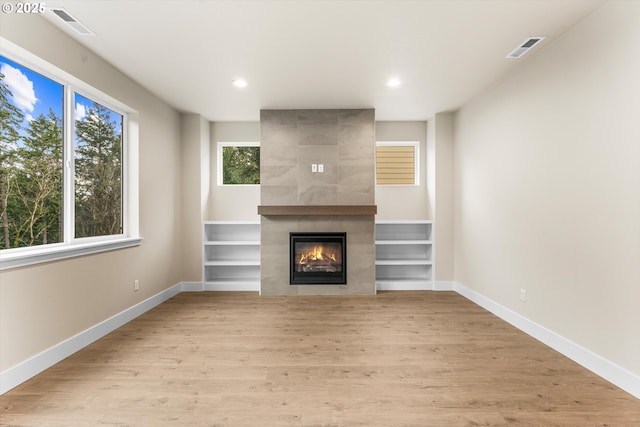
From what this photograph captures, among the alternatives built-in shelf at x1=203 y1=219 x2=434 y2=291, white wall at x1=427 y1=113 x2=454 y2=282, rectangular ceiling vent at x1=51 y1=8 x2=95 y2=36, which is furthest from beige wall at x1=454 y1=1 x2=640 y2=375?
rectangular ceiling vent at x1=51 y1=8 x2=95 y2=36

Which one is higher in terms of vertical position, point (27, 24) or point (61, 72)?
point (27, 24)

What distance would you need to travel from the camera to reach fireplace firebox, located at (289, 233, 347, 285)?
456cm

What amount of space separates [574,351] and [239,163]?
477 centimetres

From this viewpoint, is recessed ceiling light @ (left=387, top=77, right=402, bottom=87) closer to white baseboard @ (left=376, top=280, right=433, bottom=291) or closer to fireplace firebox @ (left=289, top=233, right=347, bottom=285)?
fireplace firebox @ (left=289, top=233, right=347, bottom=285)

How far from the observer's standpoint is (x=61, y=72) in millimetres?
2570

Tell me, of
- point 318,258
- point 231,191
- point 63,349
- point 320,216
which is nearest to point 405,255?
point 318,258

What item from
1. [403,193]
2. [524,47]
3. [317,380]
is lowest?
[317,380]

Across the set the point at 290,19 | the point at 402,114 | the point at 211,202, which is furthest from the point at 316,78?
the point at 211,202

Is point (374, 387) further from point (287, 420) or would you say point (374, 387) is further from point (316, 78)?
point (316, 78)

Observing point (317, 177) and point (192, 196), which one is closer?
point (317, 177)

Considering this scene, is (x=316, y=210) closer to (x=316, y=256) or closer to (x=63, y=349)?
(x=316, y=256)

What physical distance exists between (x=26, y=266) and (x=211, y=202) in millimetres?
2998

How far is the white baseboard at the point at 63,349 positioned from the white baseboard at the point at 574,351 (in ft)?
13.5

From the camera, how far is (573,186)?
252cm
